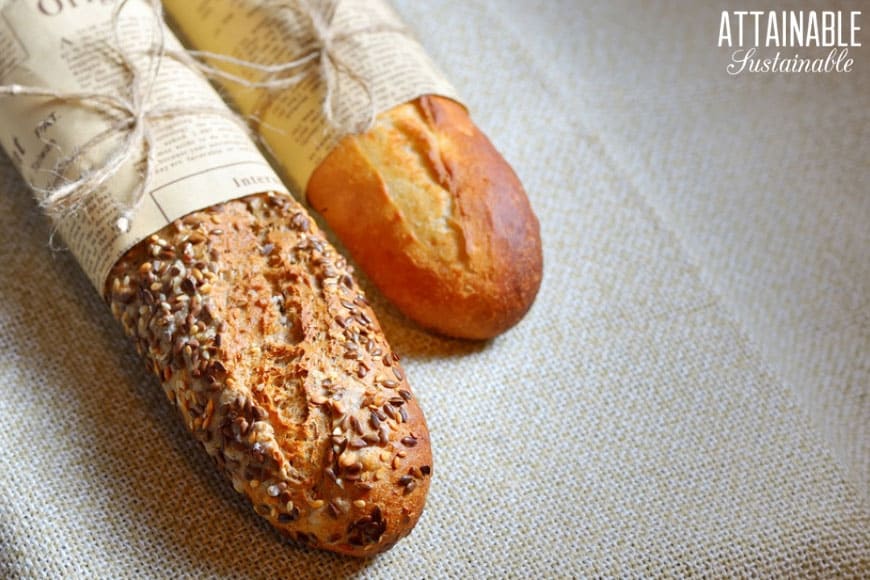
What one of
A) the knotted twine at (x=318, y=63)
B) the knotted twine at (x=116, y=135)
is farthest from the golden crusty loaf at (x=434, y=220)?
the knotted twine at (x=116, y=135)

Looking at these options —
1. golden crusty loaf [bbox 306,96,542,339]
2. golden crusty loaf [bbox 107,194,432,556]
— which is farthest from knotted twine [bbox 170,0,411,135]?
golden crusty loaf [bbox 107,194,432,556]

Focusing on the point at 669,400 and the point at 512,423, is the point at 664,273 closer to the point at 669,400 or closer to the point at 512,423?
the point at 669,400

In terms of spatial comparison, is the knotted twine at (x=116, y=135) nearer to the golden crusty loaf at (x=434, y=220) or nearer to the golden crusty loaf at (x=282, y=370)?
the golden crusty loaf at (x=282, y=370)

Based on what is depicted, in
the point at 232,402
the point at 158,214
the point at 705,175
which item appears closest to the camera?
the point at 232,402

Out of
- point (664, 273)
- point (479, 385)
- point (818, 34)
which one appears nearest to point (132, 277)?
point (479, 385)

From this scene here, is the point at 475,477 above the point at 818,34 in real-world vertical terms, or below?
below

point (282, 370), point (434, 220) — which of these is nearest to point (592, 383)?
point (434, 220)
